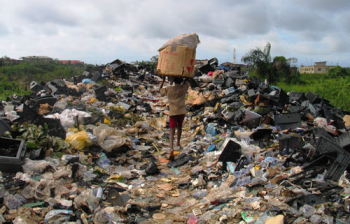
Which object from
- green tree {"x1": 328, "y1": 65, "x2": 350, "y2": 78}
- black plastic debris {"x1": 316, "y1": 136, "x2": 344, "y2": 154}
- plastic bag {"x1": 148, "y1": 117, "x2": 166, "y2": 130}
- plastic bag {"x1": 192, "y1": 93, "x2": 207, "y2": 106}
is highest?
green tree {"x1": 328, "y1": 65, "x2": 350, "y2": 78}

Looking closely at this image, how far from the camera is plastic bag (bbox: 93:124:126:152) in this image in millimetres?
4098

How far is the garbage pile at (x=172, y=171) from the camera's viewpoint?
2.35 m

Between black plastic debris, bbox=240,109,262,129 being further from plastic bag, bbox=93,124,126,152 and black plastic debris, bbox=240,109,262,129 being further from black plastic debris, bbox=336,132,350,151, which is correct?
plastic bag, bbox=93,124,126,152

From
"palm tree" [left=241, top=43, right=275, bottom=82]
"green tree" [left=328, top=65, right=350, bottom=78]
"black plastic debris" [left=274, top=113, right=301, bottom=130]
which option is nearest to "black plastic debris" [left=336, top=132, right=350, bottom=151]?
"black plastic debris" [left=274, top=113, right=301, bottom=130]

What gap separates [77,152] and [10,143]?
87 centimetres

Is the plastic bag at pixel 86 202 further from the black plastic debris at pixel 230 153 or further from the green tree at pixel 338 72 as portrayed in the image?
the green tree at pixel 338 72

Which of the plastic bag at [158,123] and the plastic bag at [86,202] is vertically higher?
the plastic bag at [158,123]

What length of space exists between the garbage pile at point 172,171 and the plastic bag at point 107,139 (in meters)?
0.02

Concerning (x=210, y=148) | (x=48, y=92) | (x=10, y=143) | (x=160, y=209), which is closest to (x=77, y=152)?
(x=10, y=143)

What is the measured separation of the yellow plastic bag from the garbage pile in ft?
0.05

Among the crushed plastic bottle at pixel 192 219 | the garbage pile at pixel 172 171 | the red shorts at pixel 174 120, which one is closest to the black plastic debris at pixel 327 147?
the garbage pile at pixel 172 171

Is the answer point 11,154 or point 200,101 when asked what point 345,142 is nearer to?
point 11,154

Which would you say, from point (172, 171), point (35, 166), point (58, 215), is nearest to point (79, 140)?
point (35, 166)

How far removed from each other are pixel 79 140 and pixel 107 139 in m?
0.45
